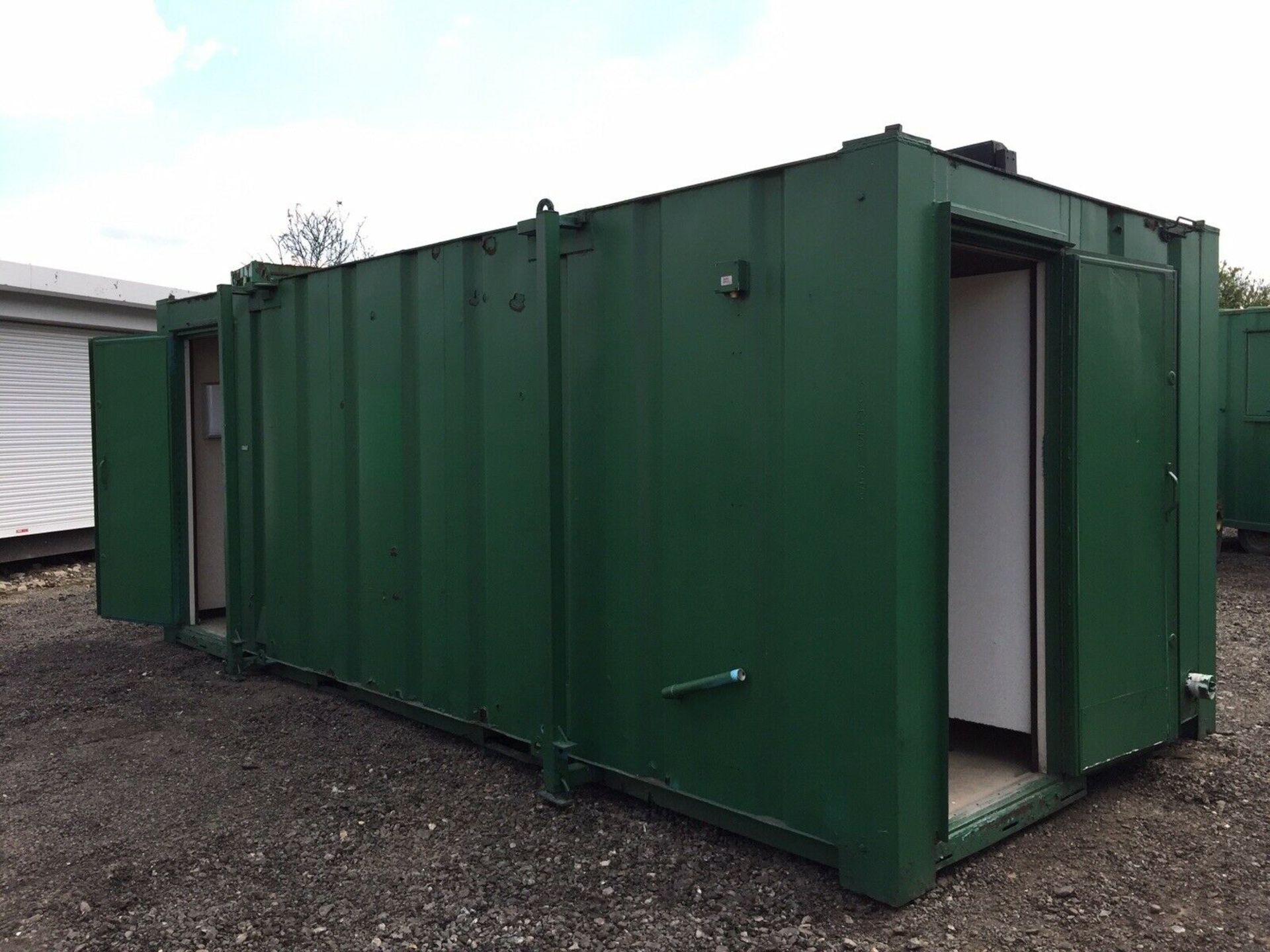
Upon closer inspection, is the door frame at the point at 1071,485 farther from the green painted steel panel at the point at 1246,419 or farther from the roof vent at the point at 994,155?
the green painted steel panel at the point at 1246,419

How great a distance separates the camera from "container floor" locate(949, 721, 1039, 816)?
3691 mm

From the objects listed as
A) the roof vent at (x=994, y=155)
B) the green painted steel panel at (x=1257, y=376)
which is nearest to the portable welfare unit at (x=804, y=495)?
the roof vent at (x=994, y=155)

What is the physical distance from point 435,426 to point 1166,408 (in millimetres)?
3314

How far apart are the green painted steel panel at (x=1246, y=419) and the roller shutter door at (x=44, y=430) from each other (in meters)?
12.5

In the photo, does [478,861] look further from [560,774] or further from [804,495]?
[804,495]

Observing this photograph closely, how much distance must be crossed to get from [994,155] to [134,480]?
601 centimetres

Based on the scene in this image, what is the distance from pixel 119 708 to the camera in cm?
568

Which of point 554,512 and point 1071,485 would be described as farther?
point 554,512

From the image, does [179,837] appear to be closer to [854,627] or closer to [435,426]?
[435,426]

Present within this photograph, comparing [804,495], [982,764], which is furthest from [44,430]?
[982,764]

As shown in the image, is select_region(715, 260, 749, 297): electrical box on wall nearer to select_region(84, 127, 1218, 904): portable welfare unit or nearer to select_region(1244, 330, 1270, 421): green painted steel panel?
select_region(84, 127, 1218, 904): portable welfare unit

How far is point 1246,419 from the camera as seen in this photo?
1014 cm

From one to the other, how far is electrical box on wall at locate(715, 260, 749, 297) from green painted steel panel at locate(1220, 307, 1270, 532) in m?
8.66

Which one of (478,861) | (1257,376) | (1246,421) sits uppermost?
(1257,376)
